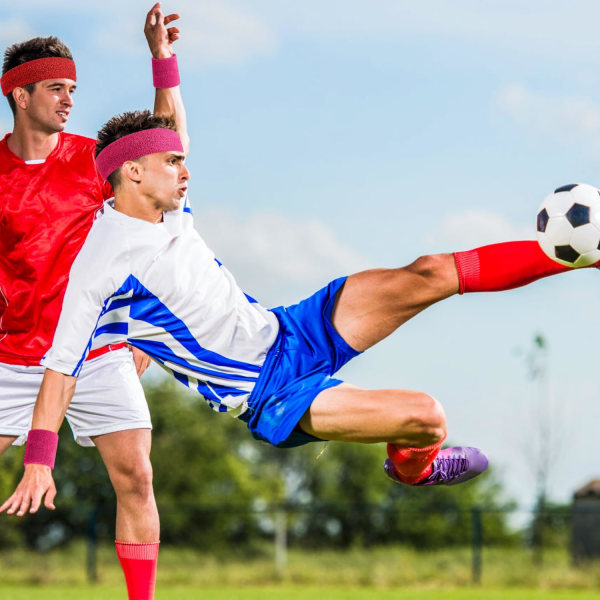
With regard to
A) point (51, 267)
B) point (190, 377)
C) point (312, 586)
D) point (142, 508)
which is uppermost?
point (51, 267)

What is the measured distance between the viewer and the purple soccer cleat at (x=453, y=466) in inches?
184

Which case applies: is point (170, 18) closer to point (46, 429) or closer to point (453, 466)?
point (46, 429)

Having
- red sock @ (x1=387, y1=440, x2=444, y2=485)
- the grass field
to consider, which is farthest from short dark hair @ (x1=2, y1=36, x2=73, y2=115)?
the grass field

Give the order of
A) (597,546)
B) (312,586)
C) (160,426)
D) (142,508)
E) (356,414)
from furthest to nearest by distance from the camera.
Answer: (160,426) < (597,546) < (312,586) < (142,508) < (356,414)

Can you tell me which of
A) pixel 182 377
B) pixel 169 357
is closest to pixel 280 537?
pixel 182 377

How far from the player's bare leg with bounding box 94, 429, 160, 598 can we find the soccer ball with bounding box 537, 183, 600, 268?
95.4 inches

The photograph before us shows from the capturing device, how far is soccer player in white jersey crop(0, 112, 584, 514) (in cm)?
412

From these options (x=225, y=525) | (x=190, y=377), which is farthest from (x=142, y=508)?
(x=225, y=525)

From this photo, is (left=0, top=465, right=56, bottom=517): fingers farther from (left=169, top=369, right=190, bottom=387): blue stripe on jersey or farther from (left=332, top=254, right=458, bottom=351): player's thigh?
(left=332, top=254, right=458, bottom=351): player's thigh

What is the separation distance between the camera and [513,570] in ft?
55.8

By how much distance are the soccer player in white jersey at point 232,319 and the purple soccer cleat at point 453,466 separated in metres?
0.08

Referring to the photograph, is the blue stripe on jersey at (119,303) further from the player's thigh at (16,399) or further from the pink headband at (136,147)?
the player's thigh at (16,399)

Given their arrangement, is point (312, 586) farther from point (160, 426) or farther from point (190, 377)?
point (160, 426)

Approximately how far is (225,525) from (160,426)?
28.7ft
